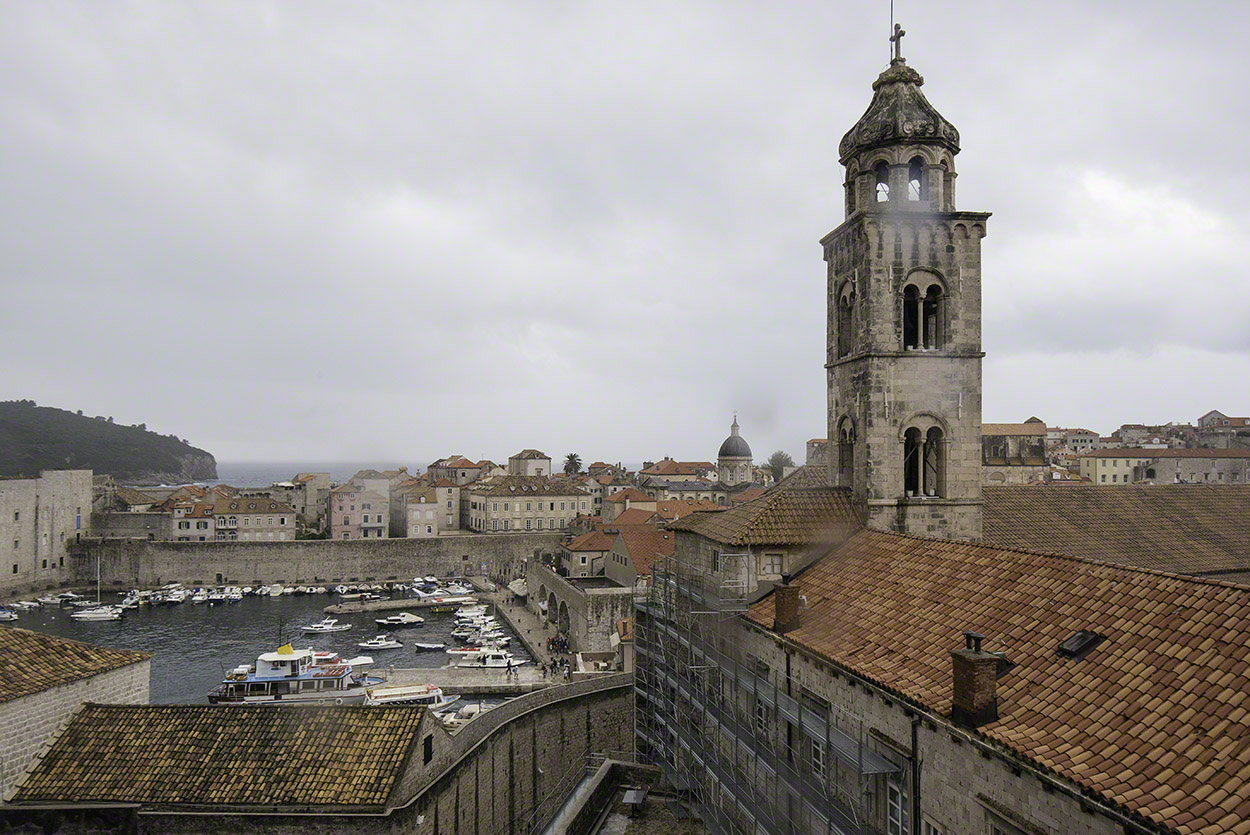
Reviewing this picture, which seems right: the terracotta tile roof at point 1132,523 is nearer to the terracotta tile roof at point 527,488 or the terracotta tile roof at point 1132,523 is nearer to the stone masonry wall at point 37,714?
the stone masonry wall at point 37,714

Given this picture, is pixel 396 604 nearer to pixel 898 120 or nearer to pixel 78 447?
pixel 898 120

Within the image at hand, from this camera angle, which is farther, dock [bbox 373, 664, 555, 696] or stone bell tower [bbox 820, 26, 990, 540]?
dock [bbox 373, 664, 555, 696]

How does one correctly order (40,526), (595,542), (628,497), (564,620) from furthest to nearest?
(628,497)
(40,526)
(595,542)
(564,620)


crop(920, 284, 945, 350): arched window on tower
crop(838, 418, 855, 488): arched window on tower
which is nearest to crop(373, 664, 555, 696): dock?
crop(838, 418, 855, 488): arched window on tower

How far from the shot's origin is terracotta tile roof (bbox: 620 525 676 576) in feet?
133

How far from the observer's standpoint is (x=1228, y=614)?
331 inches

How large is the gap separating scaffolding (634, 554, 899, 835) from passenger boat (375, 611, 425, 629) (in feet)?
112

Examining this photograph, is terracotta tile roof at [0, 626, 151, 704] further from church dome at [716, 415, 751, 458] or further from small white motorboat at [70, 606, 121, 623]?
church dome at [716, 415, 751, 458]

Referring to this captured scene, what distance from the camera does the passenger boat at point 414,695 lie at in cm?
3017

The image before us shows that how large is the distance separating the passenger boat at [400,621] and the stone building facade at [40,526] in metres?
31.8

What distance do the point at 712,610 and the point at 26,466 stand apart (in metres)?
164

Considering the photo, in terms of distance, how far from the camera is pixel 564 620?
44.3 m

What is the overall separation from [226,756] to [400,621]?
3935cm

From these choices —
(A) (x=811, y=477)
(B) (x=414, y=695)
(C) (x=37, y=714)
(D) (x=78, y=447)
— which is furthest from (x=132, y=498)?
(D) (x=78, y=447)
